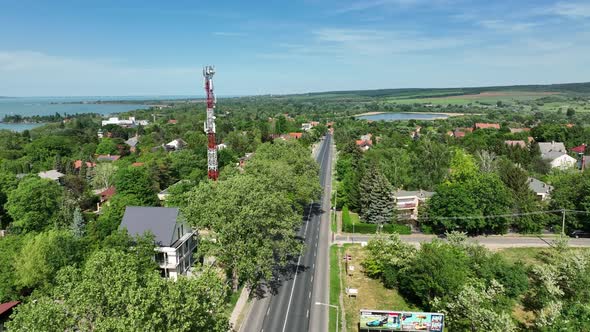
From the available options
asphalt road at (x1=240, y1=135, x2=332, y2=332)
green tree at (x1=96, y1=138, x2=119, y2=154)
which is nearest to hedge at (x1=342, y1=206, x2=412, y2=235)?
asphalt road at (x1=240, y1=135, x2=332, y2=332)

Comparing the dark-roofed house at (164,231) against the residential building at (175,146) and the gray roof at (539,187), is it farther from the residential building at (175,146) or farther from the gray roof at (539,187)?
the residential building at (175,146)

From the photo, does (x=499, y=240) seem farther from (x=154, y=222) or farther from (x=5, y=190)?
(x=5, y=190)

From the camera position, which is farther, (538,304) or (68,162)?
(68,162)

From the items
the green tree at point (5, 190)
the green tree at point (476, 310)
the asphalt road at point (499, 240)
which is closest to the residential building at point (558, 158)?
the asphalt road at point (499, 240)

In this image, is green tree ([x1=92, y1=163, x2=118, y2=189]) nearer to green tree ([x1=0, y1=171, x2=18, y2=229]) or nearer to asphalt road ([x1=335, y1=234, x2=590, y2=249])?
green tree ([x1=0, y1=171, x2=18, y2=229])

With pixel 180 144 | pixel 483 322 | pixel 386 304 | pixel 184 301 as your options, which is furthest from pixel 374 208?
pixel 180 144

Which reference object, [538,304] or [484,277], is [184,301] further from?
[538,304]

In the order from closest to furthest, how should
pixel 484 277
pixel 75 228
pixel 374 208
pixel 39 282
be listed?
pixel 39 282 → pixel 484 277 → pixel 75 228 → pixel 374 208

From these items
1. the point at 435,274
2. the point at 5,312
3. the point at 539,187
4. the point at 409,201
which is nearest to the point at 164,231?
the point at 5,312
